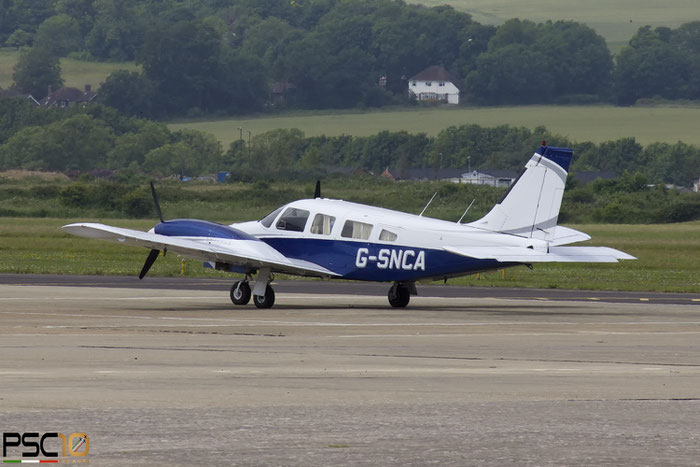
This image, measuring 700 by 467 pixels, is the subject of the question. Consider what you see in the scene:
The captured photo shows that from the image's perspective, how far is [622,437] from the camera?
11.8 metres

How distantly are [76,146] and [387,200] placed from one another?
222ft

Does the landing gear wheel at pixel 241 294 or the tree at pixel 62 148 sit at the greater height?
the landing gear wheel at pixel 241 294

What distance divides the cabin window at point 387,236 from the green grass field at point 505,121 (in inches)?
4743

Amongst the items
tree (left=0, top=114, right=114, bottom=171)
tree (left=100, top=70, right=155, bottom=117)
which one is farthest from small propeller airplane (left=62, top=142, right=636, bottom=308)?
tree (left=100, top=70, right=155, bottom=117)

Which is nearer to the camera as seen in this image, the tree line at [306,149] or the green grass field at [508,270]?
the green grass field at [508,270]

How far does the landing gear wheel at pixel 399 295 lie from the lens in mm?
28328

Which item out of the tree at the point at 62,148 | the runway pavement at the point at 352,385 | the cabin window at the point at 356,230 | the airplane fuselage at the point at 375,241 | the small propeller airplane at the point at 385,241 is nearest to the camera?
the runway pavement at the point at 352,385

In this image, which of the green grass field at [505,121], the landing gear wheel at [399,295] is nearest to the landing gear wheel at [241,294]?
the landing gear wheel at [399,295]

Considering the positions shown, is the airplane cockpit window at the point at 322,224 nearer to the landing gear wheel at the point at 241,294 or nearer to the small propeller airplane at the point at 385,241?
the small propeller airplane at the point at 385,241

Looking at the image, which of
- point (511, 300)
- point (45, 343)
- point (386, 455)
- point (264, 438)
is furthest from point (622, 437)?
point (511, 300)

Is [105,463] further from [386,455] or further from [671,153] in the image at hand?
[671,153]

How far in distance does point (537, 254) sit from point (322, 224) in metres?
5.07

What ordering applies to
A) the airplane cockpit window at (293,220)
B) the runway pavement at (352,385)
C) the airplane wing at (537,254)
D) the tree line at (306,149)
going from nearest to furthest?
1. the runway pavement at (352,385)
2. the airplane wing at (537,254)
3. the airplane cockpit window at (293,220)
4. the tree line at (306,149)

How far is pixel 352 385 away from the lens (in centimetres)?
1504
